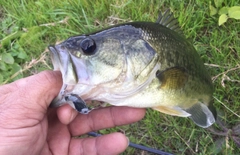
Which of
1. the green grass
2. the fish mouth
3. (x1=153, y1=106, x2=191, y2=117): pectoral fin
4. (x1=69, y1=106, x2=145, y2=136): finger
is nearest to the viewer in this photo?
the fish mouth

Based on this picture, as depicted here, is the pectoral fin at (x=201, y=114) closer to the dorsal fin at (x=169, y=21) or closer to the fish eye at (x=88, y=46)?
the dorsal fin at (x=169, y=21)

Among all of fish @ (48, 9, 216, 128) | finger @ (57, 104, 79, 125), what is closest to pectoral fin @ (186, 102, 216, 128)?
fish @ (48, 9, 216, 128)

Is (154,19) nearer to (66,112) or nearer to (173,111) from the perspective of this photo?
(173,111)

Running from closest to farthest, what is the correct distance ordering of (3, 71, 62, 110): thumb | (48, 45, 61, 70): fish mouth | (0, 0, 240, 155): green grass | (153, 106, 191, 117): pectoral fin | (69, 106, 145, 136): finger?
(48, 45, 61, 70): fish mouth, (3, 71, 62, 110): thumb, (153, 106, 191, 117): pectoral fin, (69, 106, 145, 136): finger, (0, 0, 240, 155): green grass

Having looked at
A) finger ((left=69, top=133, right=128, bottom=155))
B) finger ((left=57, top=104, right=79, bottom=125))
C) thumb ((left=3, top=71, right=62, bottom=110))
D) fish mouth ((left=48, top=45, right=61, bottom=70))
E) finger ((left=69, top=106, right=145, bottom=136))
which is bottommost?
finger ((left=69, top=133, right=128, bottom=155))

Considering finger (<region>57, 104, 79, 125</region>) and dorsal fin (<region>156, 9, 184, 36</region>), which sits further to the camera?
dorsal fin (<region>156, 9, 184, 36</region>)

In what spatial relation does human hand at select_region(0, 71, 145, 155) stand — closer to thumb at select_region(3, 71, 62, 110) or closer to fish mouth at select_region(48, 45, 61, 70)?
thumb at select_region(3, 71, 62, 110)
